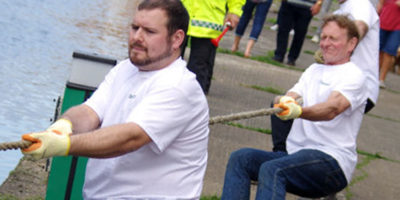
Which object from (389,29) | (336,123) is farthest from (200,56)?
(389,29)

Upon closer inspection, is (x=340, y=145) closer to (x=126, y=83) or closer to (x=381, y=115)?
(x=126, y=83)

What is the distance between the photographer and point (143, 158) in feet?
9.80

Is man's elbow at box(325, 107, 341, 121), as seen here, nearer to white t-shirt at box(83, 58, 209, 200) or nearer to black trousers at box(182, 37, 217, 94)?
white t-shirt at box(83, 58, 209, 200)

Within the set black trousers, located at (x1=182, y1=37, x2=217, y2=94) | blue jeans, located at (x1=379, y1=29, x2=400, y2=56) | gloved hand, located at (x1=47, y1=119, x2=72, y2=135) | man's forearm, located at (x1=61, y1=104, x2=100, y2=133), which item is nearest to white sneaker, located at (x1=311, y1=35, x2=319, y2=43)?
blue jeans, located at (x1=379, y1=29, x2=400, y2=56)

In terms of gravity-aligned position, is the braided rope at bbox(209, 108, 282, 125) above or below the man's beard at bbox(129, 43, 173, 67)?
below

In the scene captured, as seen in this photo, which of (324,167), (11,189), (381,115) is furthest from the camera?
(381,115)

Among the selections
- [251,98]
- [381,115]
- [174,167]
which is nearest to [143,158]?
[174,167]

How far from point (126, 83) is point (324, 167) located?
4.54 ft

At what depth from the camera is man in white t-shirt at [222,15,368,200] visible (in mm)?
3984

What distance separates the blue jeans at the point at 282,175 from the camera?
3918mm

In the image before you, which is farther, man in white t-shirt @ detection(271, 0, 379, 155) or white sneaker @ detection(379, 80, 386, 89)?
white sneaker @ detection(379, 80, 386, 89)

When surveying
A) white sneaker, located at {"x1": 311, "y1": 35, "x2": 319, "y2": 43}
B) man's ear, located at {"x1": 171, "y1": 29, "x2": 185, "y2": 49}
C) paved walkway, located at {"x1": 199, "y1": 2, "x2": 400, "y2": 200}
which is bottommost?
paved walkway, located at {"x1": 199, "y1": 2, "x2": 400, "y2": 200}

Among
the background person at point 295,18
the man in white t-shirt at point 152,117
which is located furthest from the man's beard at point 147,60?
the background person at point 295,18

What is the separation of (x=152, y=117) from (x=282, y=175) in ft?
4.16
